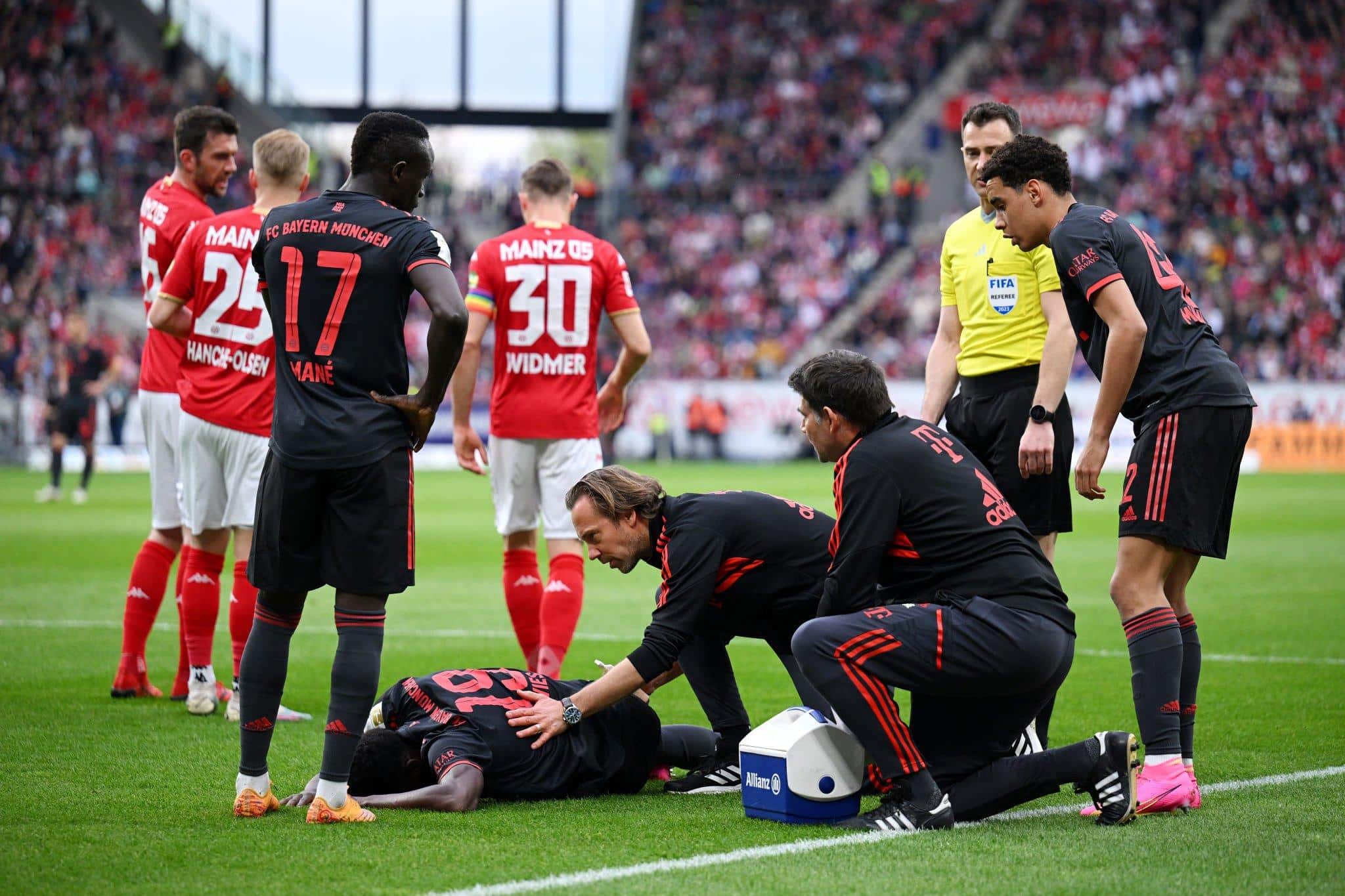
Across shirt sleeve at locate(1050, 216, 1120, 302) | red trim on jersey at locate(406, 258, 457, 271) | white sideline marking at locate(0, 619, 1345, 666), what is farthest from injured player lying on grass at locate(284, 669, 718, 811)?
white sideline marking at locate(0, 619, 1345, 666)

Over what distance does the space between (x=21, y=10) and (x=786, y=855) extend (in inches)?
1467

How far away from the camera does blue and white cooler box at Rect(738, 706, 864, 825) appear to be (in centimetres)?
485

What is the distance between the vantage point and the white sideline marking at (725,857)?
3.95 meters

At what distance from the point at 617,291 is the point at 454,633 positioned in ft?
9.82

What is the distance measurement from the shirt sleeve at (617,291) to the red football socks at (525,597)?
135 centimetres

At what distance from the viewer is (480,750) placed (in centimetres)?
521

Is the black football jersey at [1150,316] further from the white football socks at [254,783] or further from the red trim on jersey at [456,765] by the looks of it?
the white football socks at [254,783]

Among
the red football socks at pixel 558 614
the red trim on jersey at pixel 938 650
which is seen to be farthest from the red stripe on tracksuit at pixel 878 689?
the red football socks at pixel 558 614

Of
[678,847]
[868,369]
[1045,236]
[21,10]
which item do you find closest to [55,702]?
[678,847]

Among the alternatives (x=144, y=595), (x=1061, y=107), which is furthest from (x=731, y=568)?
(x=1061, y=107)

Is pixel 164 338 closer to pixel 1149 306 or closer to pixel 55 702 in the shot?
pixel 55 702

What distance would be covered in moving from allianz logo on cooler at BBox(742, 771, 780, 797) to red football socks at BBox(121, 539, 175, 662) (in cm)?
369

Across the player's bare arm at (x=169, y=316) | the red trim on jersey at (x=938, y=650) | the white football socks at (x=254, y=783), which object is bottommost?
the white football socks at (x=254, y=783)

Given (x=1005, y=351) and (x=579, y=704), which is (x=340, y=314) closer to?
(x=579, y=704)
